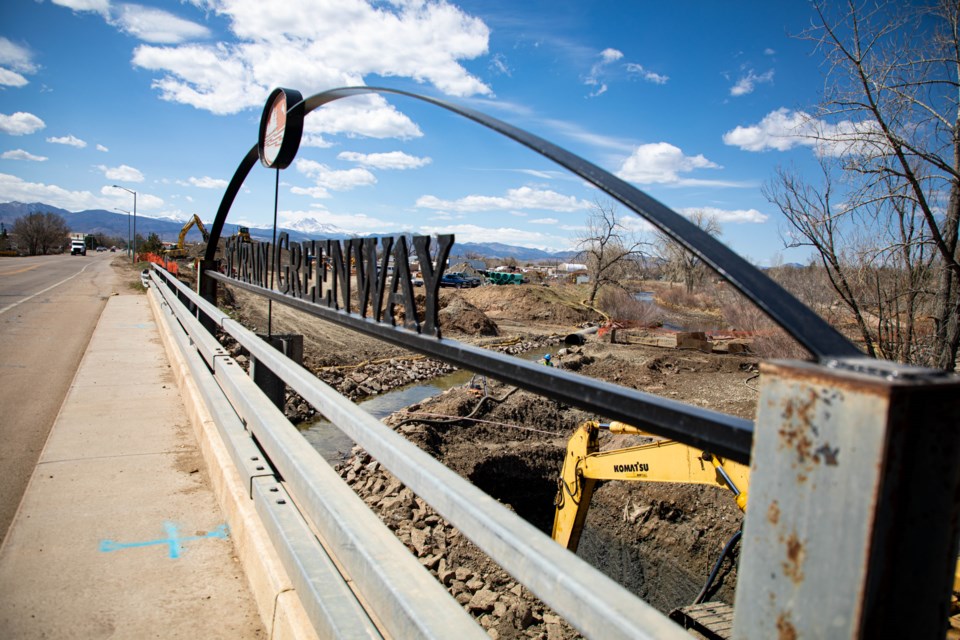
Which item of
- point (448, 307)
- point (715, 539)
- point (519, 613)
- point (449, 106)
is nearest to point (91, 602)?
point (449, 106)

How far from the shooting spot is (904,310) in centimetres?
944

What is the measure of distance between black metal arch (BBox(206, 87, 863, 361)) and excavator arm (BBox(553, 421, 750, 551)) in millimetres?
4731

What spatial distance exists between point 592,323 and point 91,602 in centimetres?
4342

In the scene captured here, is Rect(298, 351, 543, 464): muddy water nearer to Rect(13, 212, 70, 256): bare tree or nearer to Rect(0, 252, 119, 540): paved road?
Rect(0, 252, 119, 540): paved road

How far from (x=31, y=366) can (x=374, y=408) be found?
30.5ft

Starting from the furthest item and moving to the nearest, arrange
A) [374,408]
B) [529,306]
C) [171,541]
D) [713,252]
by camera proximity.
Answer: [529,306] → [374,408] → [171,541] → [713,252]

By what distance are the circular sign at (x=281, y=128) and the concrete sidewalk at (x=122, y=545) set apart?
273 centimetres

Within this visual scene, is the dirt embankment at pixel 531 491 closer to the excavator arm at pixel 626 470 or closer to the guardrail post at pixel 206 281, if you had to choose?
the excavator arm at pixel 626 470

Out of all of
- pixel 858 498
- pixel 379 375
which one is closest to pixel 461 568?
pixel 858 498

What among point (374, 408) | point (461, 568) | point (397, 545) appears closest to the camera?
point (397, 545)

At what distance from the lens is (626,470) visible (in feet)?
24.2

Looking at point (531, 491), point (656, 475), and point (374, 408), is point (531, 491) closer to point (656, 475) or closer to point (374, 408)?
point (656, 475)

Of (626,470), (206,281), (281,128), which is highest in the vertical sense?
(281,128)

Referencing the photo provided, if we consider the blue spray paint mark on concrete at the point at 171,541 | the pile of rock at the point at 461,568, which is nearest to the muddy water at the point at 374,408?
the pile of rock at the point at 461,568
